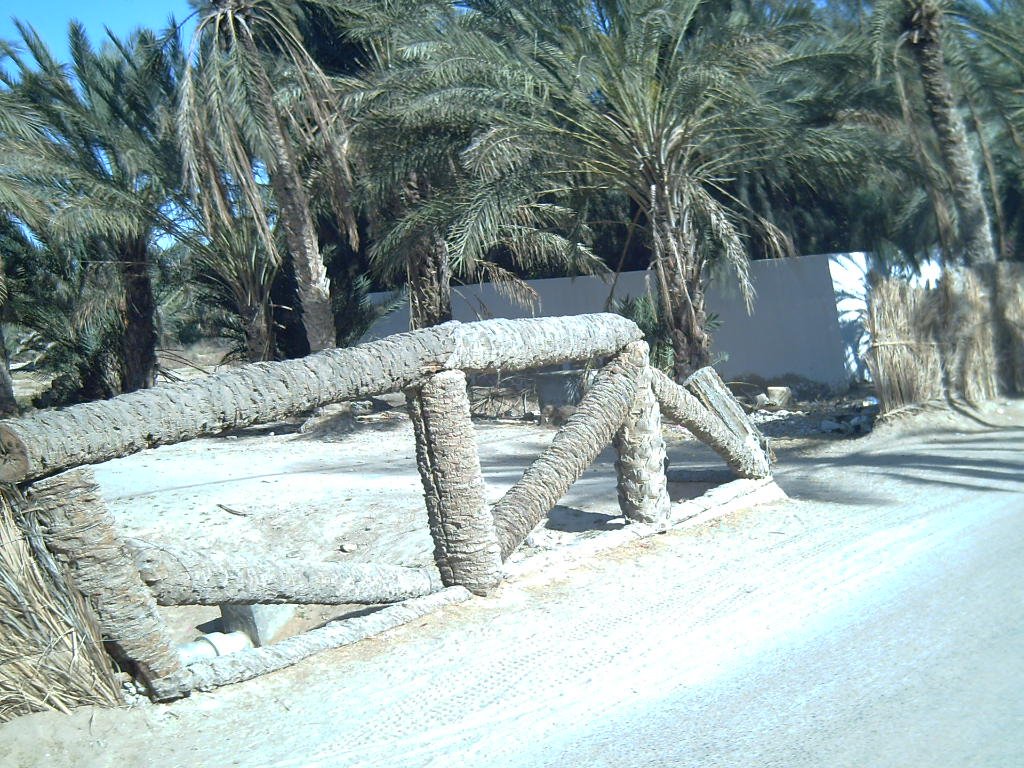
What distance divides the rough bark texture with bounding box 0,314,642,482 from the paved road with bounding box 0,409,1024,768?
1.00 metres

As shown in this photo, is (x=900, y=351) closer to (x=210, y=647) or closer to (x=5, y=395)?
(x=210, y=647)

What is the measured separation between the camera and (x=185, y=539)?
25.8 ft

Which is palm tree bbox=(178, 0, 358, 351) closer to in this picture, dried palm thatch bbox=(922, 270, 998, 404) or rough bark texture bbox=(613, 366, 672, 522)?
rough bark texture bbox=(613, 366, 672, 522)

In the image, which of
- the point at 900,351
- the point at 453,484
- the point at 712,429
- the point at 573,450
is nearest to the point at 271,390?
the point at 453,484

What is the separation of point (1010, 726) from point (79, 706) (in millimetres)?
3424

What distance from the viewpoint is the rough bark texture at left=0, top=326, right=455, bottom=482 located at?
11.5 feet

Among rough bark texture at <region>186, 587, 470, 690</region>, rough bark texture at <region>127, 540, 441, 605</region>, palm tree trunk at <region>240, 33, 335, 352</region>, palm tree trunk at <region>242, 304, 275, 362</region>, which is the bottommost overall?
rough bark texture at <region>186, 587, 470, 690</region>

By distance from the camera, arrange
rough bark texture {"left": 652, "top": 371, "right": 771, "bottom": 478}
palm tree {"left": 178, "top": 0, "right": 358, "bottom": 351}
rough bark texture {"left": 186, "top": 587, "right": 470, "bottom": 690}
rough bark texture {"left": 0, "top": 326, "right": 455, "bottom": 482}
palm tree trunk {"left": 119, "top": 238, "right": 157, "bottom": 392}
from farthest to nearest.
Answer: palm tree trunk {"left": 119, "top": 238, "right": 157, "bottom": 392}, palm tree {"left": 178, "top": 0, "right": 358, "bottom": 351}, rough bark texture {"left": 652, "top": 371, "right": 771, "bottom": 478}, rough bark texture {"left": 186, "top": 587, "right": 470, "bottom": 690}, rough bark texture {"left": 0, "top": 326, "right": 455, "bottom": 482}

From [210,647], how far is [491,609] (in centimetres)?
140

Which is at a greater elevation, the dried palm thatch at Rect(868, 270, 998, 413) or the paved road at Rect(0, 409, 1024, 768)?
the dried palm thatch at Rect(868, 270, 998, 413)

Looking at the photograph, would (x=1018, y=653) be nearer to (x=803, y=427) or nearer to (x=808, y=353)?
→ (x=803, y=427)

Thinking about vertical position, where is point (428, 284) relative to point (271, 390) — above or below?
above

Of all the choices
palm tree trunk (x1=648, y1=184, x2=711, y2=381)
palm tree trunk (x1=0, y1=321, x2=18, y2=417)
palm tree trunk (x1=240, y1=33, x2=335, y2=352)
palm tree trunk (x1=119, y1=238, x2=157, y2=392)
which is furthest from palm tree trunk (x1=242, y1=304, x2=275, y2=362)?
palm tree trunk (x1=648, y1=184, x2=711, y2=381)

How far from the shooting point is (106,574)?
3717 mm
